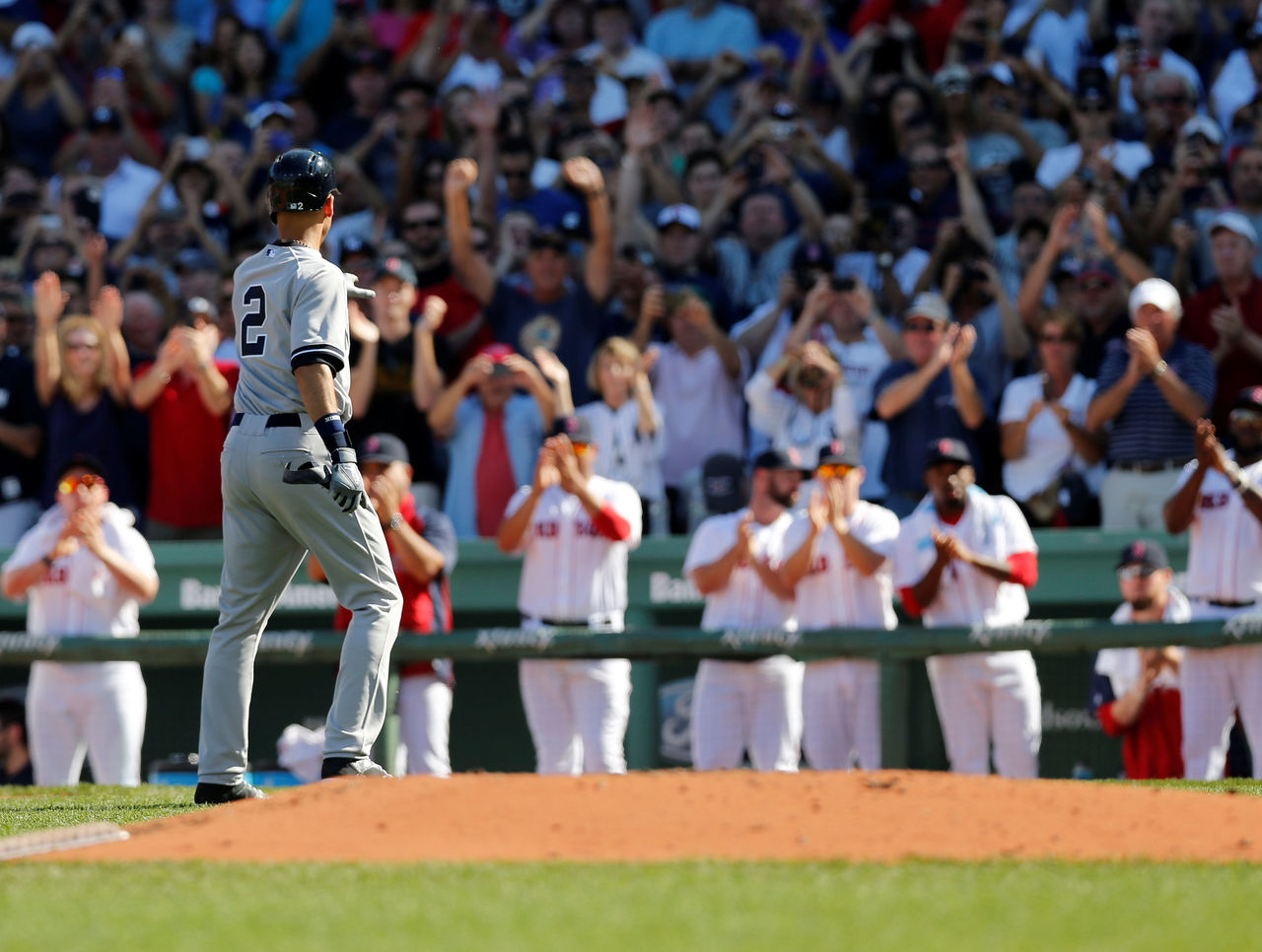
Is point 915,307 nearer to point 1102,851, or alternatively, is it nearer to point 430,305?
point 430,305

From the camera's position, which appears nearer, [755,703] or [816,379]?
[755,703]

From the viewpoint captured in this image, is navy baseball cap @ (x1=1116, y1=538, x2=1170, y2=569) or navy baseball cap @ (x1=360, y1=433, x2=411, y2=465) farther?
navy baseball cap @ (x1=360, y1=433, x2=411, y2=465)

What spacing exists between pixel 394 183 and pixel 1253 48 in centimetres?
575

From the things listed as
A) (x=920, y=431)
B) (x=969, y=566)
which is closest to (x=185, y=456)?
(x=920, y=431)

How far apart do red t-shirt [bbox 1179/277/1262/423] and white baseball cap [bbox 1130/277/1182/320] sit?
50 cm

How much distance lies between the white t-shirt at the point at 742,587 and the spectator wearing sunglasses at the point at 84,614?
275 cm

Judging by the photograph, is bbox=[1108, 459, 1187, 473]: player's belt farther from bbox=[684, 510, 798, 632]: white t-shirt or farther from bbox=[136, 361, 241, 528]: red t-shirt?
bbox=[136, 361, 241, 528]: red t-shirt

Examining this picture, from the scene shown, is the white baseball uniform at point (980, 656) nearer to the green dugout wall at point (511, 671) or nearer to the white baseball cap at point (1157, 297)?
the green dugout wall at point (511, 671)

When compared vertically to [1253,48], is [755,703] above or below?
below

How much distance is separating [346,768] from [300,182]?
178 cm

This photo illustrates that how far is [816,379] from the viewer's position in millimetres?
9852

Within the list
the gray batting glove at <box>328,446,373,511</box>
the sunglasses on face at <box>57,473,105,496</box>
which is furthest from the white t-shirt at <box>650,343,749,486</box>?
the gray batting glove at <box>328,446,373,511</box>

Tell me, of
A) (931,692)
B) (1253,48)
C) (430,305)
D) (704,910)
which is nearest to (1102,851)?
(704,910)

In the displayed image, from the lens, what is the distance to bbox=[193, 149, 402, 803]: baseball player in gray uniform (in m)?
5.27
